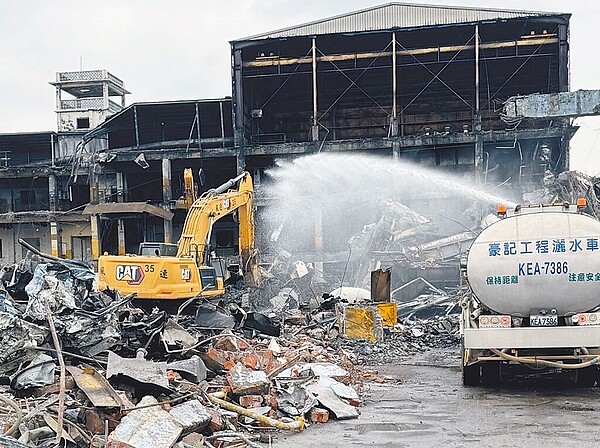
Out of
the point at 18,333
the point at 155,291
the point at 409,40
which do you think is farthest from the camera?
the point at 409,40

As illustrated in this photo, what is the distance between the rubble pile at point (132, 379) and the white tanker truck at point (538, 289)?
2169 mm

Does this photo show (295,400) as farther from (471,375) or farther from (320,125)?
(320,125)

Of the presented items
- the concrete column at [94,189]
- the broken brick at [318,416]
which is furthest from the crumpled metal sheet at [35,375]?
→ the concrete column at [94,189]

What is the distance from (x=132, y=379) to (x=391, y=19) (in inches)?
1202

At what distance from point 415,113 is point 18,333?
33.1 meters

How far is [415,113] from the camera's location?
39.6 metres

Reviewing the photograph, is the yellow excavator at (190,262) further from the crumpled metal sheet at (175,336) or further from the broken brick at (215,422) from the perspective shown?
the broken brick at (215,422)

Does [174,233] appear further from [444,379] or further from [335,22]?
[444,379]

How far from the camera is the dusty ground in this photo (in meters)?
7.64

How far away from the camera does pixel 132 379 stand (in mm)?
8008

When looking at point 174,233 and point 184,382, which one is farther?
point 174,233

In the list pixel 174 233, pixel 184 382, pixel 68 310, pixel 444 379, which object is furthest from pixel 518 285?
pixel 174 233

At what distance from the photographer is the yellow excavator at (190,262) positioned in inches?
540

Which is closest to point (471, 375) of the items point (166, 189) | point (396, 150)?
point (396, 150)
